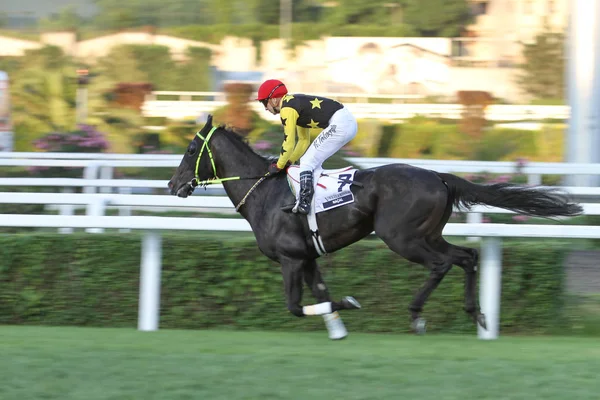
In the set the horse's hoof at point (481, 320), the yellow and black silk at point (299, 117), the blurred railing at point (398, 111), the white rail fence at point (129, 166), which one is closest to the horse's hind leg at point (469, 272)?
the horse's hoof at point (481, 320)

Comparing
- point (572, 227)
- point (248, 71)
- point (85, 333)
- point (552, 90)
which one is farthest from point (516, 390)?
point (248, 71)

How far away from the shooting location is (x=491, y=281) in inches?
239

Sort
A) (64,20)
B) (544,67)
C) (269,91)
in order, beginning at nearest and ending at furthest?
(269,91)
(544,67)
(64,20)

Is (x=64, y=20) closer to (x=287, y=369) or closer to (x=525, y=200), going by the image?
(x=525, y=200)

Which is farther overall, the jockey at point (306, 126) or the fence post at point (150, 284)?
the fence post at point (150, 284)

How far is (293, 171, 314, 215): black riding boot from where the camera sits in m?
5.83

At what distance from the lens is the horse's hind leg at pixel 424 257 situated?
570cm

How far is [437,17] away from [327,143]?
1263 inches

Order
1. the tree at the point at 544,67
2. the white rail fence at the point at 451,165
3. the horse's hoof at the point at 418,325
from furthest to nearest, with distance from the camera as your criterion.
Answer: the tree at the point at 544,67, the white rail fence at the point at 451,165, the horse's hoof at the point at 418,325

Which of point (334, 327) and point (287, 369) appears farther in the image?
point (334, 327)

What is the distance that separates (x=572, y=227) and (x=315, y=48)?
31.3 m

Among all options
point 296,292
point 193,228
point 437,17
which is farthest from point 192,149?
point 437,17

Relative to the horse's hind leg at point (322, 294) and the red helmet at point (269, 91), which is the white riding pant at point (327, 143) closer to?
the red helmet at point (269, 91)

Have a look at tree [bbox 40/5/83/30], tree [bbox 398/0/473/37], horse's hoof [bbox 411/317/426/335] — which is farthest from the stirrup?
tree [bbox 398/0/473/37]
